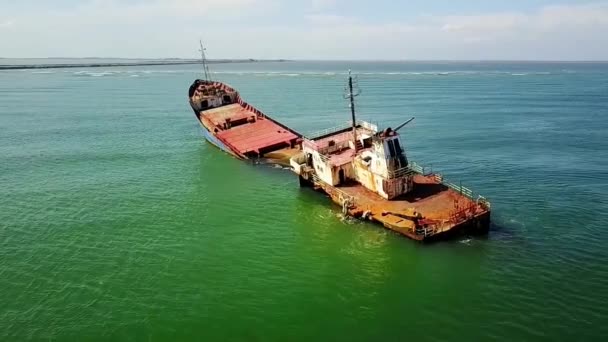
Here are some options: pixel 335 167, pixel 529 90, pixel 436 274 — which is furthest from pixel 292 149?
pixel 529 90

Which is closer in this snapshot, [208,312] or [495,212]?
[208,312]

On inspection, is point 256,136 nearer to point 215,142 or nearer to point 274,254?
point 215,142

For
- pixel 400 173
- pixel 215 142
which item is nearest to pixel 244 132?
pixel 215 142

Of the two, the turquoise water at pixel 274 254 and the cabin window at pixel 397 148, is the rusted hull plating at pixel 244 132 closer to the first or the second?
the turquoise water at pixel 274 254

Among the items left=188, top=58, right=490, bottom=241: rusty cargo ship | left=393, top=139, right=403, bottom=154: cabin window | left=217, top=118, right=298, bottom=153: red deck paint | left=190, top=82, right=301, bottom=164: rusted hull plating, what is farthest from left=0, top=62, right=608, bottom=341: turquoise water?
left=393, top=139, right=403, bottom=154: cabin window

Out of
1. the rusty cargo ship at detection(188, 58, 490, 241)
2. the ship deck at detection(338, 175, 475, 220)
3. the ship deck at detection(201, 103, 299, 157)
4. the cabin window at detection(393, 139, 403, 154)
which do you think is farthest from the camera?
the ship deck at detection(201, 103, 299, 157)

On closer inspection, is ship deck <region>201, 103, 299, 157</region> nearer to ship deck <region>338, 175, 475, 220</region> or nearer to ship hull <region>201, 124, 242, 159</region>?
ship hull <region>201, 124, 242, 159</region>

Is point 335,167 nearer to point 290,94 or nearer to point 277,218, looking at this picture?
point 277,218

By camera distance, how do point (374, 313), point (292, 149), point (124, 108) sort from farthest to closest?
point (124, 108), point (292, 149), point (374, 313)
